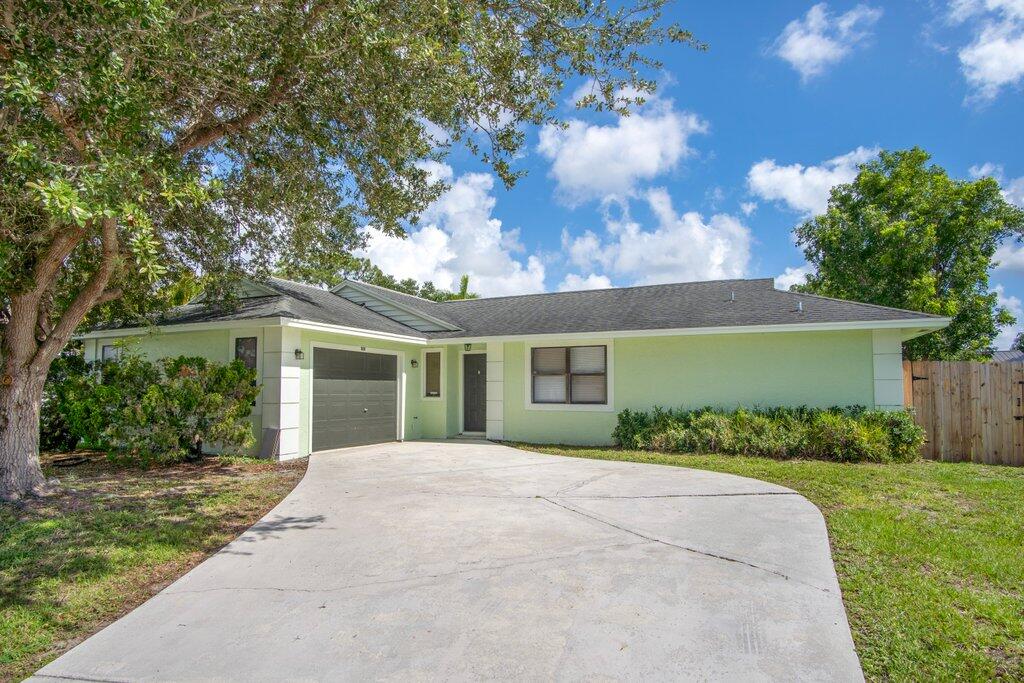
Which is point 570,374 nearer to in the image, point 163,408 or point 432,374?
point 432,374

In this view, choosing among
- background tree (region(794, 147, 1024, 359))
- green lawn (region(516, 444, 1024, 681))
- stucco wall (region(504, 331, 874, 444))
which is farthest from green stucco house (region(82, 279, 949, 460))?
background tree (region(794, 147, 1024, 359))

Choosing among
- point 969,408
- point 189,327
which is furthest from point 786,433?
point 189,327

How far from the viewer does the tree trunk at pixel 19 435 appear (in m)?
7.14

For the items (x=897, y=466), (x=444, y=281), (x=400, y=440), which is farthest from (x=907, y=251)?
(x=444, y=281)

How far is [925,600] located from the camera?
13.0 ft

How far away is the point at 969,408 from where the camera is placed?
10.9 meters

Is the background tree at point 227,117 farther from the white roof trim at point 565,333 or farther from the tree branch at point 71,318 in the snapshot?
the white roof trim at point 565,333

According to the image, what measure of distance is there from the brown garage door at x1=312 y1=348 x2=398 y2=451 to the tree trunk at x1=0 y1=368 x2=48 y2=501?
4.63m

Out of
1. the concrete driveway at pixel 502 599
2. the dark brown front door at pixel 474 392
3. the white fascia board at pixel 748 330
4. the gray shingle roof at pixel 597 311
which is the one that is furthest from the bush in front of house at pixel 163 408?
the dark brown front door at pixel 474 392

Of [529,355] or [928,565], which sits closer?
[928,565]

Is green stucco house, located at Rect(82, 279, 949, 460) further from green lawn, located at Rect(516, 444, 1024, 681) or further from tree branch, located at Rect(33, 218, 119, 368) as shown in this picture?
green lawn, located at Rect(516, 444, 1024, 681)

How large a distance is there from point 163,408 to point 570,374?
327 inches

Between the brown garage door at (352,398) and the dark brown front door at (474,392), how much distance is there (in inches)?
79.7

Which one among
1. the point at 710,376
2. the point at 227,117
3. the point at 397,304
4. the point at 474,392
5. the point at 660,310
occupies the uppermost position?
the point at 227,117
